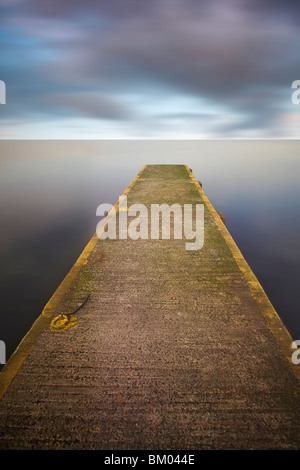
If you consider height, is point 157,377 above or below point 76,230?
below

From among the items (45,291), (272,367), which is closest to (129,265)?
(272,367)

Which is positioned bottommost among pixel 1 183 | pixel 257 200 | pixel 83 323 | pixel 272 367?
pixel 272 367

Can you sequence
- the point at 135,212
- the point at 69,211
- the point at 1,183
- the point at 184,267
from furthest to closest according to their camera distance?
the point at 1,183, the point at 69,211, the point at 135,212, the point at 184,267

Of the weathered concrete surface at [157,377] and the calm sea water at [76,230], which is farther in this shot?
the calm sea water at [76,230]

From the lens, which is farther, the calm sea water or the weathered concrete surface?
the calm sea water

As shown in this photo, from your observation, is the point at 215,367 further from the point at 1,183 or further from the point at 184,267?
the point at 1,183

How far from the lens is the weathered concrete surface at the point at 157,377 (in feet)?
6.27

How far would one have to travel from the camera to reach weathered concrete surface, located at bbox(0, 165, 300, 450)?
191cm

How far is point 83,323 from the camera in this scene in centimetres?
294

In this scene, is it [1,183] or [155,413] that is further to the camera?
[1,183]

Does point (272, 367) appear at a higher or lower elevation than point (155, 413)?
higher

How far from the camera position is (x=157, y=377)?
2303 millimetres

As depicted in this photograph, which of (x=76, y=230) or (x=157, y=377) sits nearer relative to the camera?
(x=157, y=377)

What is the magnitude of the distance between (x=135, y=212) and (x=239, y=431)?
5.38m
